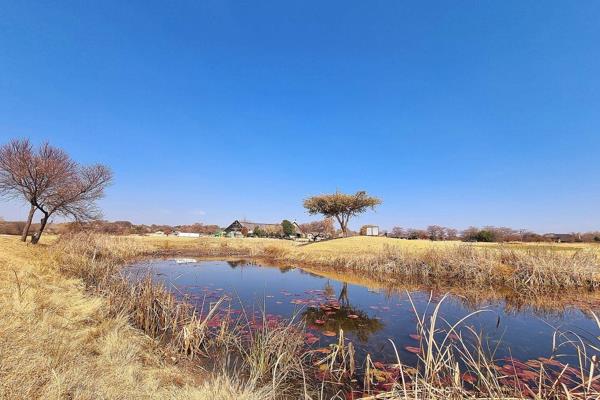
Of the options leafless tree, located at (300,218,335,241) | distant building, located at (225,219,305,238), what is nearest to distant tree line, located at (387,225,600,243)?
leafless tree, located at (300,218,335,241)

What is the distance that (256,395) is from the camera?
14.8 ft

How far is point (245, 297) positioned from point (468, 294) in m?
11.2

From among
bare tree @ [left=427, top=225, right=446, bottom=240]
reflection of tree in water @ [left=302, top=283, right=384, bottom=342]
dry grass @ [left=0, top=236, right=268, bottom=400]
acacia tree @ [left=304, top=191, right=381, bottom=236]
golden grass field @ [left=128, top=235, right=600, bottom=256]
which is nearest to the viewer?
dry grass @ [left=0, top=236, right=268, bottom=400]

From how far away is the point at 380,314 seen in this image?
11422mm

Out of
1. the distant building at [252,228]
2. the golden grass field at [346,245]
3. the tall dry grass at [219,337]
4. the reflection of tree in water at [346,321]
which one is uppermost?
the distant building at [252,228]

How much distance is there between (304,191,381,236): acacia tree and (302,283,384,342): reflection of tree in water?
33.7m

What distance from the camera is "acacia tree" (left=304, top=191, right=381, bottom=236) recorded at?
46062 millimetres

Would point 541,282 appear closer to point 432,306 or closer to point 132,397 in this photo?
point 432,306

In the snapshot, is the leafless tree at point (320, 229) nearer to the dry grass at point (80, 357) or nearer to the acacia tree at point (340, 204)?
the acacia tree at point (340, 204)

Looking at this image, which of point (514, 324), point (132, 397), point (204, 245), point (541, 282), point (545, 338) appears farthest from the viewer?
point (204, 245)

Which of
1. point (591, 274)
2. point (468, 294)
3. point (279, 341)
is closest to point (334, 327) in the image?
point (279, 341)

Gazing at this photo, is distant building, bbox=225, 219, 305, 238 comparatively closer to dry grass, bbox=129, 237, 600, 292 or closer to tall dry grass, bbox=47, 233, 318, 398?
dry grass, bbox=129, 237, 600, 292

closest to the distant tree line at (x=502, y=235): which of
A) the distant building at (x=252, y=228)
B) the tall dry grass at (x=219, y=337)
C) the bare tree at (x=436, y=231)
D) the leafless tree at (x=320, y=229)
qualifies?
the bare tree at (x=436, y=231)

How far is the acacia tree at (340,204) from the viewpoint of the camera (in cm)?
4606
